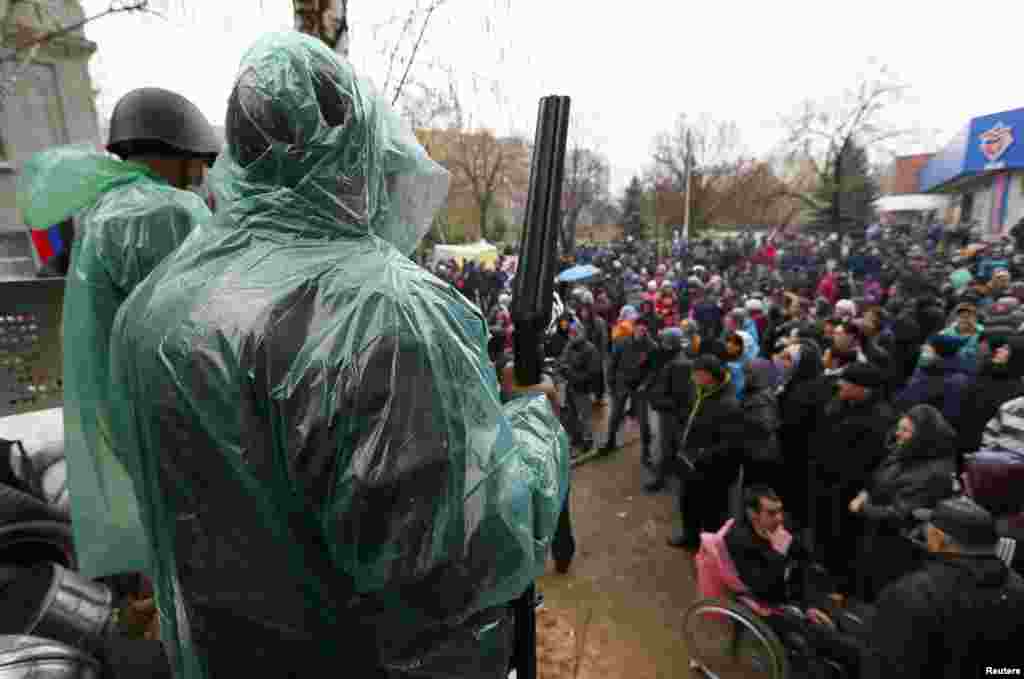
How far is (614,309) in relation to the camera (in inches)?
505

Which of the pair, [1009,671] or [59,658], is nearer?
[59,658]

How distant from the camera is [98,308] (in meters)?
1.90

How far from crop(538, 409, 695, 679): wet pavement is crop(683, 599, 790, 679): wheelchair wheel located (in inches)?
10.3

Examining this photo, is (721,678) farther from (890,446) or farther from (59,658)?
(59,658)

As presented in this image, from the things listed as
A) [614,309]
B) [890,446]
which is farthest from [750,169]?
[890,446]

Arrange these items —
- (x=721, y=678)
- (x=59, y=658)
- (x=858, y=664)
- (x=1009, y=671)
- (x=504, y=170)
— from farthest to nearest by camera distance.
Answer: (x=504, y=170), (x=721, y=678), (x=858, y=664), (x=1009, y=671), (x=59, y=658)

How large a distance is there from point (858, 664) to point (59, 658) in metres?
3.17

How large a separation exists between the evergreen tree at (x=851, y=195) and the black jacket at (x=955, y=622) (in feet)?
112

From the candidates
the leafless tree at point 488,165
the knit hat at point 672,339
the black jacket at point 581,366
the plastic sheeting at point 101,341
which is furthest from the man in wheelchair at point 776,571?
the leafless tree at point 488,165

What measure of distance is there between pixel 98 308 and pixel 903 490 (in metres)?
3.97

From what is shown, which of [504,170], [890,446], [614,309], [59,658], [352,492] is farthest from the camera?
[504,170]

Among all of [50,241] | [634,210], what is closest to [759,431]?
[50,241]

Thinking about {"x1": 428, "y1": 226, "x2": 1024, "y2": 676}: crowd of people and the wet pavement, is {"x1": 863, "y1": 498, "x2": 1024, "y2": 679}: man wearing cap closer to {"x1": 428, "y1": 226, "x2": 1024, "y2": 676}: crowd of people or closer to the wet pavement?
{"x1": 428, "y1": 226, "x2": 1024, "y2": 676}: crowd of people

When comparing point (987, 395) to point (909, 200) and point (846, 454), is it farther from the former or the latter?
point (909, 200)
